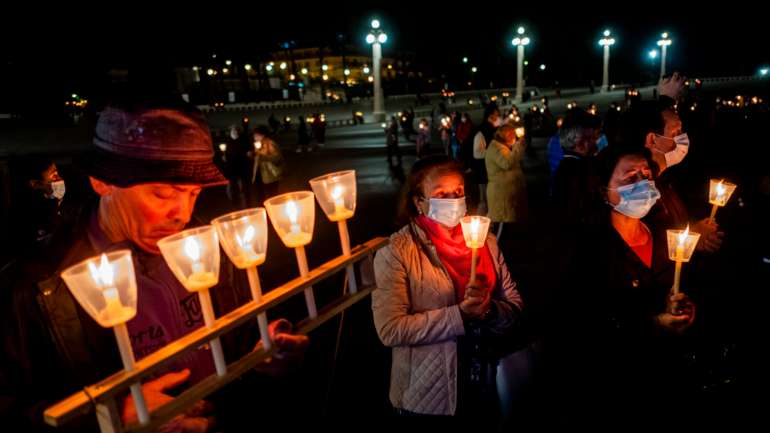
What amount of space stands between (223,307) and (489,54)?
396ft

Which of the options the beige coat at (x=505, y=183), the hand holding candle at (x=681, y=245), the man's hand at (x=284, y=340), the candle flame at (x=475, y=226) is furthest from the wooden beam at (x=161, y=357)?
the beige coat at (x=505, y=183)

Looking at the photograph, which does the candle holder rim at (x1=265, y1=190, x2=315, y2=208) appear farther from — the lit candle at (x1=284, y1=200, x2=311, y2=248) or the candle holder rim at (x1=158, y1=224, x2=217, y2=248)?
the candle holder rim at (x1=158, y1=224, x2=217, y2=248)

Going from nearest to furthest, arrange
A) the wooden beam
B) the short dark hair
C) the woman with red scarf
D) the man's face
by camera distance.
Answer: the wooden beam, the man's face, the woman with red scarf, the short dark hair

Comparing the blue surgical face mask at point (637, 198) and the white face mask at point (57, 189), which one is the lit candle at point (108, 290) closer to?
the blue surgical face mask at point (637, 198)

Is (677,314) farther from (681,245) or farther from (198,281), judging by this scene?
(198,281)

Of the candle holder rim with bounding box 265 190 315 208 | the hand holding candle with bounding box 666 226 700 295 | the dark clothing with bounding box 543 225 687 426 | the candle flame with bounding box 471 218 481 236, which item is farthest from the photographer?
the dark clothing with bounding box 543 225 687 426

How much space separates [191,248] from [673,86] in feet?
22.1

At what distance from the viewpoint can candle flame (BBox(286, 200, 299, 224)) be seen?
1.57 meters

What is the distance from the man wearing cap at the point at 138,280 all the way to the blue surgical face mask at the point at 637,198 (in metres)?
2.65

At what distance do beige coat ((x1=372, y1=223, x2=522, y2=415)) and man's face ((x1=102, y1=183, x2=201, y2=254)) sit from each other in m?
1.17

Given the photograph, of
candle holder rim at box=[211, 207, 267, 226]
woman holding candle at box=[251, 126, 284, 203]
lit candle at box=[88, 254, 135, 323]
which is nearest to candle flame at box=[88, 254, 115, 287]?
lit candle at box=[88, 254, 135, 323]

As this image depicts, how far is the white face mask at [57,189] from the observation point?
499cm

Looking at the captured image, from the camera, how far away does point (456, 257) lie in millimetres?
2848

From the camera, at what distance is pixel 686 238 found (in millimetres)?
2621
